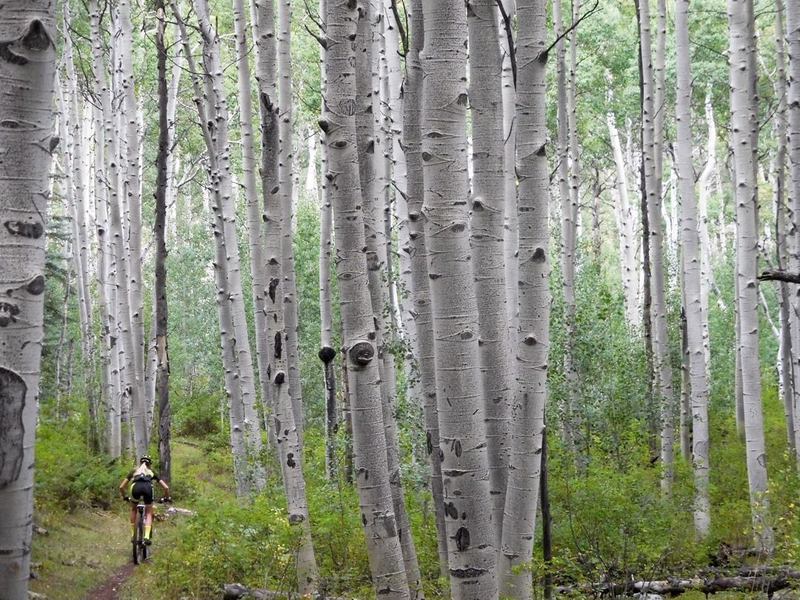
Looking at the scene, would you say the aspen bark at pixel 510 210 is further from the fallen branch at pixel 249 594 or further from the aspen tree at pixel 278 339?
the fallen branch at pixel 249 594

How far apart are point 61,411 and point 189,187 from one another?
21966mm

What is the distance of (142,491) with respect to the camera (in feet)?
35.7

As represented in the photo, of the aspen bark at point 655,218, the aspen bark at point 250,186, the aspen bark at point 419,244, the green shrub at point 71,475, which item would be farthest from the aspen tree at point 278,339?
the green shrub at point 71,475

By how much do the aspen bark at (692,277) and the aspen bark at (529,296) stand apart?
6.47m

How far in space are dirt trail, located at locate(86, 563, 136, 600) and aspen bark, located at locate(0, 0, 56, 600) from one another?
8.19m

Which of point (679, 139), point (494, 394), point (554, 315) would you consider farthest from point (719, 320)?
point (494, 394)

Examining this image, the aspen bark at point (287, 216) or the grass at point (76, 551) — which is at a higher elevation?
the aspen bark at point (287, 216)

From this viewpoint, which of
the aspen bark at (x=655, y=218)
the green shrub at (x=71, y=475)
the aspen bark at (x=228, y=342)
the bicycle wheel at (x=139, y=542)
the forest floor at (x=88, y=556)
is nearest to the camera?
the forest floor at (x=88, y=556)

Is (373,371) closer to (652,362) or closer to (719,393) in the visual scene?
(652,362)

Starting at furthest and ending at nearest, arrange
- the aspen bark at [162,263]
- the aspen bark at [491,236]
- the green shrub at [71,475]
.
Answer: the aspen bark at [162,263] < the green shrub at [71,475] < the aspen bark at [491,236]

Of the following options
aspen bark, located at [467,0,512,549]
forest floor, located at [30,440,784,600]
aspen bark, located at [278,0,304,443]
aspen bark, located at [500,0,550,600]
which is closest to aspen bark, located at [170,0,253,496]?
forest floor, located at [30,440,784,600]

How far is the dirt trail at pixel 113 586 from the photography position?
9477mm

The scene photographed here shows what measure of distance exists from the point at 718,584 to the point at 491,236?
15.3 feet

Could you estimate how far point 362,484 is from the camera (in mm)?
4754
